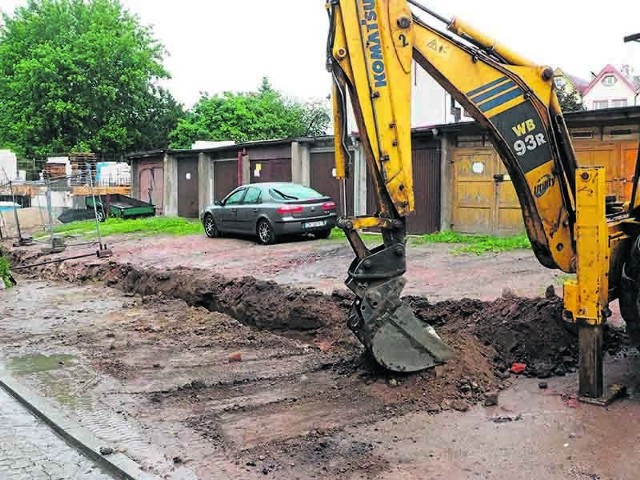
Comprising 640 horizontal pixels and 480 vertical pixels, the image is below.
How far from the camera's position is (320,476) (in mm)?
4605

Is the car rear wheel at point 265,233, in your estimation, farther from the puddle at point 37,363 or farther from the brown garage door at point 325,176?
the puddle at point 37,363

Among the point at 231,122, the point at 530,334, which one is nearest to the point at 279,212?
the point at 530,334

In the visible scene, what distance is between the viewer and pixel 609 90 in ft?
206

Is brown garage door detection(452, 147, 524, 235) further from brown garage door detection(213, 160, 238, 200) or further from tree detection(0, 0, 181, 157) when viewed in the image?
tree detection(0, 0, 181, 157)

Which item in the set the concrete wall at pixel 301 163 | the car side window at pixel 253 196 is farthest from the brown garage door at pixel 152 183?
the car side window at pixel 253 196

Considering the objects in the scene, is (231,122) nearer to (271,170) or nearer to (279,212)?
(271,170)

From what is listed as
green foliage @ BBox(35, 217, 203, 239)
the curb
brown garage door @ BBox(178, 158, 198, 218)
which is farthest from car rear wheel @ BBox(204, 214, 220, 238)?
the curb

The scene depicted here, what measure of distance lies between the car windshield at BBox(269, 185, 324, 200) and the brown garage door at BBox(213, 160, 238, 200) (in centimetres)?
784

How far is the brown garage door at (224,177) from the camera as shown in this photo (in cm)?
2581

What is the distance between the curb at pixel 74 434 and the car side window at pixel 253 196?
37.1 feet

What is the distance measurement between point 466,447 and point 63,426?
10.9 feet

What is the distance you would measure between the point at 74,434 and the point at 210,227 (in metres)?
14.8

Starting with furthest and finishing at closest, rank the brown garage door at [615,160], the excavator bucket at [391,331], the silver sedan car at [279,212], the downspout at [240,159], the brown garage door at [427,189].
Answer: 1. the downspout at [240,159]
2. the brown garage door at [427,189]
3. the silver sedan car at [279,212]
4. the brown garage door at [615,160]
5. the excavator bucket at [391,331]

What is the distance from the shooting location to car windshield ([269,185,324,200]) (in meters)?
17.7
